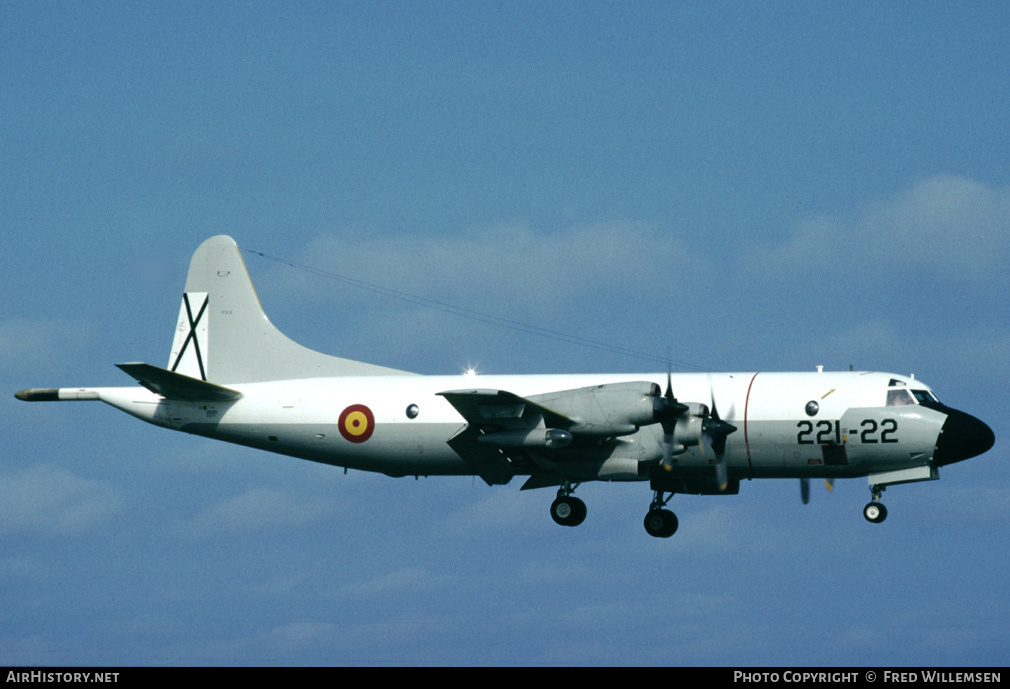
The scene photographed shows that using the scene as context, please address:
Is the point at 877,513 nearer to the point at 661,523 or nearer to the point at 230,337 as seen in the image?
the point at 661,523

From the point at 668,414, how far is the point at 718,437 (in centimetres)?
147

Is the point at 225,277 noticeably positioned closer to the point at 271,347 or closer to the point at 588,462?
the point at 271,347

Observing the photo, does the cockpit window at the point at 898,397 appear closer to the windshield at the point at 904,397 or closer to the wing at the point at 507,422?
the windshield at the point at 904,397

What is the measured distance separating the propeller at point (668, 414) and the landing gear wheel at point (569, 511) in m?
2.89

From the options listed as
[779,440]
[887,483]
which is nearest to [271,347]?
[779,440]

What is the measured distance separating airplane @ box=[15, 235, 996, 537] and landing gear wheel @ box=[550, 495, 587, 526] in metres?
0.04

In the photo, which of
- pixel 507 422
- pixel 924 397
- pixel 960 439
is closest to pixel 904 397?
pixel 924 397

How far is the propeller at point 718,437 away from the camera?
3494 centimetres

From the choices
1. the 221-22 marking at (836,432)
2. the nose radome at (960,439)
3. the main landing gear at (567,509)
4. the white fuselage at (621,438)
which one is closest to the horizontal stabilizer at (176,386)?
the white fuselage at (621,438)

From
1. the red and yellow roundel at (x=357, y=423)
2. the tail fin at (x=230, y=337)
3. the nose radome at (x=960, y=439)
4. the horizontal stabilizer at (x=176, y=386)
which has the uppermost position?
the tail fin at (x=230, y=337)

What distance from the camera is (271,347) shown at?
133 feet

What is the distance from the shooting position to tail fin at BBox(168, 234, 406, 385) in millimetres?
40438

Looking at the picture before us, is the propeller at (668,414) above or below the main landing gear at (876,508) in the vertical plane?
above
